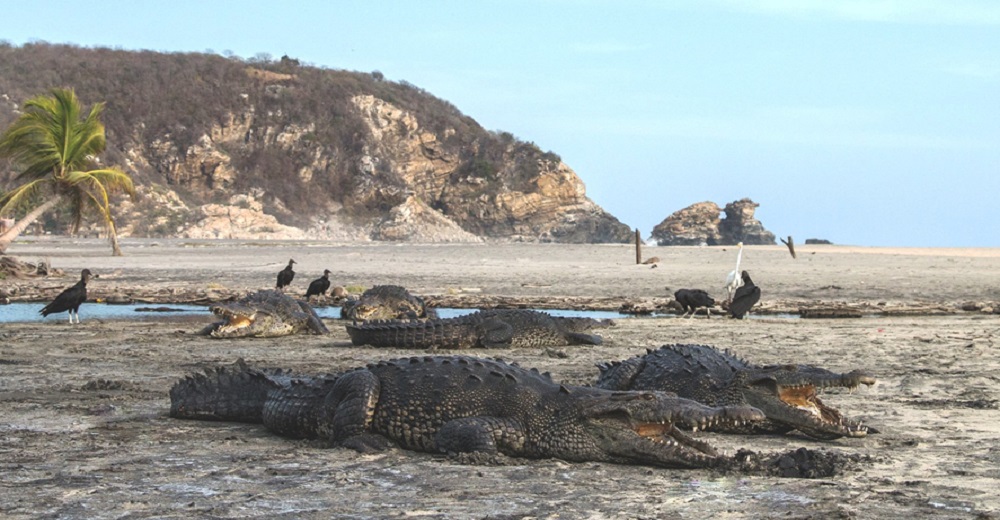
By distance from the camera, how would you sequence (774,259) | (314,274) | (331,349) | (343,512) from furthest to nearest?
1. (774,259)
2. (314,274)
3. (331,349)
4. (343,512)

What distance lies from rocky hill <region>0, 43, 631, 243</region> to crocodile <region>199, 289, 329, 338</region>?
61.8 metres

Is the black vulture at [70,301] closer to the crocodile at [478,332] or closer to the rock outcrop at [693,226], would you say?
the crocodile at [478,332]

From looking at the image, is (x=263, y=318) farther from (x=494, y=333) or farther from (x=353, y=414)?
(x=353, y=414)

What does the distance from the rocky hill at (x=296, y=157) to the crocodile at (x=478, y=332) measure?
2514 inches

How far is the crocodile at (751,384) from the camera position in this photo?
659 cm

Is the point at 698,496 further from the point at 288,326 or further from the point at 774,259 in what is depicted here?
the point at 774,259

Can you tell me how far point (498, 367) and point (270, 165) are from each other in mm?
81297

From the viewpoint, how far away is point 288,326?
13953 millimetres

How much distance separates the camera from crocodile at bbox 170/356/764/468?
5.72 metres

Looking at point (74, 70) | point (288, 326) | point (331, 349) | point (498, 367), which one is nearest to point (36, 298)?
point (288, 326)

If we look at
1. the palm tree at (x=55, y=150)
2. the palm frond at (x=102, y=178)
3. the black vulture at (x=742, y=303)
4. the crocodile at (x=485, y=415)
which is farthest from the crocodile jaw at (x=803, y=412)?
the palm frond at (x=102, y=178)

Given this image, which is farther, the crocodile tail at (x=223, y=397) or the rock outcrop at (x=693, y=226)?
the rock outcrop at (x=693, y=226)

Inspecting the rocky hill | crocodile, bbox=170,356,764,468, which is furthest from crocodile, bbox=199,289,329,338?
the rocky hill

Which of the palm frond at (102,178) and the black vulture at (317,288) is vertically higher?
the palm frond at (102,178)
